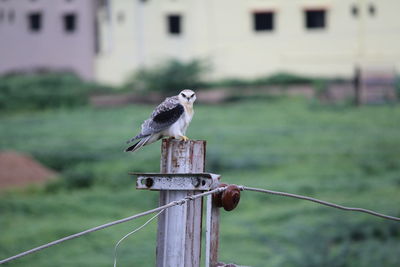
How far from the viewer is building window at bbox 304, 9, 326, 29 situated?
28656 mm

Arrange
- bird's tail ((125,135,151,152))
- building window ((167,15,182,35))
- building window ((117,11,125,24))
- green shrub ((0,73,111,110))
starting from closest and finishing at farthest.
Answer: bird's tail ((125,135,151,152)), green shrub ((0,73,111,110)), building window ((117,11,125,24)), building window ((167,15,182,35))

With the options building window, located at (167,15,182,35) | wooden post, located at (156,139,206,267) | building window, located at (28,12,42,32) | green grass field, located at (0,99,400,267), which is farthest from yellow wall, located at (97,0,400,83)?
wooden post, located at (156,139,206,267)

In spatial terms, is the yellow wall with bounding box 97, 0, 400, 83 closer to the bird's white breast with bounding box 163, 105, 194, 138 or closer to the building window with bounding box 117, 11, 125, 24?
the building window with bounding box 117, 11, 125, 24

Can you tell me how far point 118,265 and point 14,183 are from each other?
25.3 ft

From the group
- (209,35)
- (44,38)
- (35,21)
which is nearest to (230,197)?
(209,35)

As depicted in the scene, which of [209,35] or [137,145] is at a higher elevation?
[209,35]

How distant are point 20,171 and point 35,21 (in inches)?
493

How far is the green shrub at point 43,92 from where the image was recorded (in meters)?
28.8

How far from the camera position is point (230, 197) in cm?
380

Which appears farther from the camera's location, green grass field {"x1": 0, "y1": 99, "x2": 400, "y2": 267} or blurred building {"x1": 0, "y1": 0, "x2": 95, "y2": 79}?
blurred building {"x1": 0, "y1": 0, "x2": 95, "y2": 79}

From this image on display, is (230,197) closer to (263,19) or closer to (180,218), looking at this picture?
(180,218)

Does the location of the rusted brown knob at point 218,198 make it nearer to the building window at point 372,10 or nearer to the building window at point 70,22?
the building window at point 372,10

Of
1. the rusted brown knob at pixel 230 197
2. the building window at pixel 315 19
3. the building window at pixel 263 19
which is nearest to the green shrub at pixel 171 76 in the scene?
the building window at pixel 263 19

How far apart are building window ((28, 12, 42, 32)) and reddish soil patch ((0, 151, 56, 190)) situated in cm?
1097
